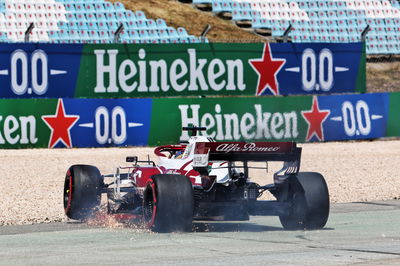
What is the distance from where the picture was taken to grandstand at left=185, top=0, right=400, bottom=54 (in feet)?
106

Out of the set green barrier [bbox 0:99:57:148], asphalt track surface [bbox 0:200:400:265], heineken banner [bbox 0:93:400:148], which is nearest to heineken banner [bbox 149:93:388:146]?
heineken banner [bbox 0:93:400:148]

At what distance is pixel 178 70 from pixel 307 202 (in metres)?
12.4

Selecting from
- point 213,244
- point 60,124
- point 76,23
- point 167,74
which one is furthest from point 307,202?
point 76,23

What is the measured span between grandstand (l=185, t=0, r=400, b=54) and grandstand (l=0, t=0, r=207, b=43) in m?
4.68

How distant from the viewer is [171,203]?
936 cm

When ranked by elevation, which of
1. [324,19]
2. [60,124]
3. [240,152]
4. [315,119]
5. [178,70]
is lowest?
[240,152]

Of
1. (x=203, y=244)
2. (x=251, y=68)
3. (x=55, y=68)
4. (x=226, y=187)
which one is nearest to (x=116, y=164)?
(x=55, y=68)

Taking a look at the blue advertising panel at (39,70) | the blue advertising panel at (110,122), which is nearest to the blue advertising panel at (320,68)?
the blue advertising panel at (110,122)

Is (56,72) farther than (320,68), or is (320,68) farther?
(320,68)

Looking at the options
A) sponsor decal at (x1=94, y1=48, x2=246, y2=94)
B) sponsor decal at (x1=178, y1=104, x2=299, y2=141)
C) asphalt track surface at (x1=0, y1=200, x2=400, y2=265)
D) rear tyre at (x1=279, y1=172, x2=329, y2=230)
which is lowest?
asphalt track surface at (x1=0, y1=200, x2=400, y2=265)

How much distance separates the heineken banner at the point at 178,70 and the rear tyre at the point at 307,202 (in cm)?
1173

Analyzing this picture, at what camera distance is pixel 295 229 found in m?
10.2

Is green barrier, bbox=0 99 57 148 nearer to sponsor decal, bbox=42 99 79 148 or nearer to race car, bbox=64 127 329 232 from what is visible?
sponsor decal, bbox=42 99 79 148

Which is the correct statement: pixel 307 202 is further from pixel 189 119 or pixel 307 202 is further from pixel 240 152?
pixel 189 119
